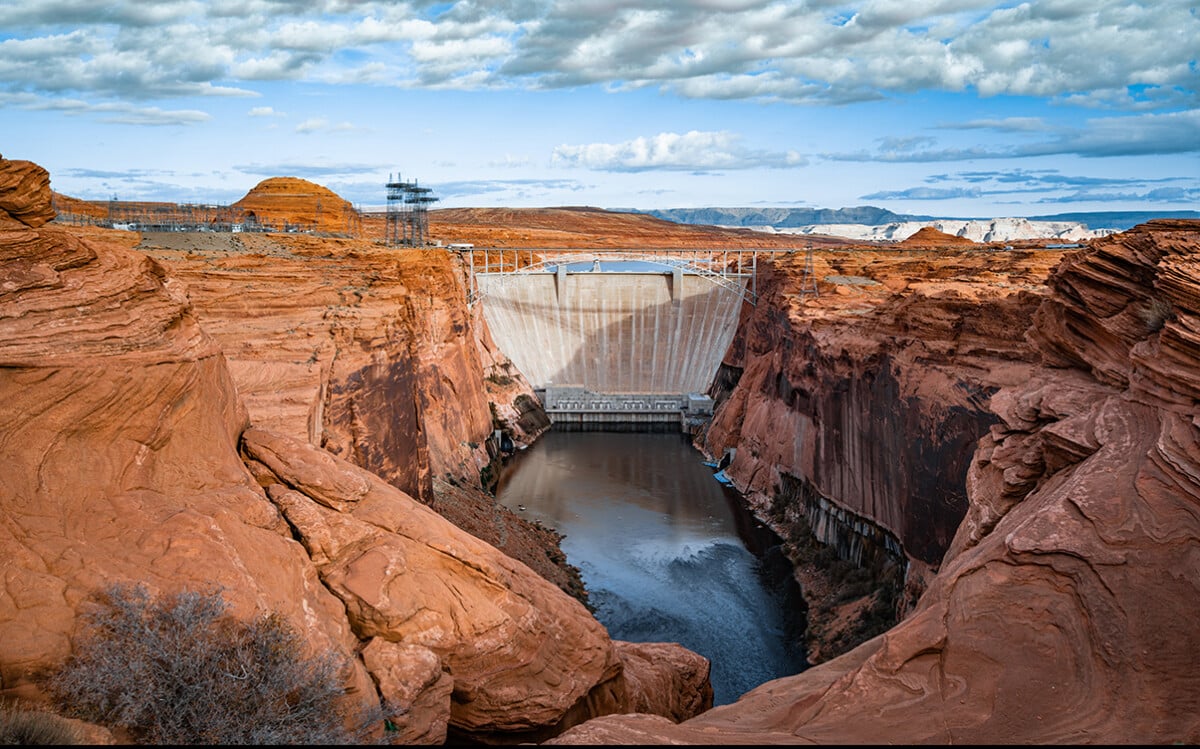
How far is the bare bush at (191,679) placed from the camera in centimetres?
959

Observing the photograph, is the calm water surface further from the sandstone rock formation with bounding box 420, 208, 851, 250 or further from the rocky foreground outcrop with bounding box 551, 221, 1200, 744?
the sandstone rock formation with bounding box 420, 208, 851, 250

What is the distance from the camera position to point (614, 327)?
248 ft

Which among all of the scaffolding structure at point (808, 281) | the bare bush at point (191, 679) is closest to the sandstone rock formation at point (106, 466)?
the bare bush at point (191, 679)

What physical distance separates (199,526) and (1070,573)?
12.4 m

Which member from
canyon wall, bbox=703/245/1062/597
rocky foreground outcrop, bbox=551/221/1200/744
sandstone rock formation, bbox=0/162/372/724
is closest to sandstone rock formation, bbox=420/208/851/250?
canyon wall, bbox=703/245/1062/597

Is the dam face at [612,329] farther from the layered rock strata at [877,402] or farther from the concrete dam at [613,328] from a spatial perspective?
the layered rock strata at [877,402]

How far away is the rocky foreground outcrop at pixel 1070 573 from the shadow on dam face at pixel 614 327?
53.3 m

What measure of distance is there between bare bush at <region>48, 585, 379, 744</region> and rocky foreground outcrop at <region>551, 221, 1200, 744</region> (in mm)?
3297

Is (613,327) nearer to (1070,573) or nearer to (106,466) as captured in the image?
(1070,573)

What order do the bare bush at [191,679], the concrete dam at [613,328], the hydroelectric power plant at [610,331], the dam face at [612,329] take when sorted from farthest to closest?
the dam face at [612,329] → the concrete dam at [613,328] → the hydroelectric power plant at [610,331] → the bare bush at [191,679]

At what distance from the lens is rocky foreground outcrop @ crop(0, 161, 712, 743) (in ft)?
36.4

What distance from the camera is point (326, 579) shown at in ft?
43.7

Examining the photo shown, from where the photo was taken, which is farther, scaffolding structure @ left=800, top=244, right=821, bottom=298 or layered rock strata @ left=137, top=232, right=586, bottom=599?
scaffolding structure @ left=800, top=244, right=821, bottom=298

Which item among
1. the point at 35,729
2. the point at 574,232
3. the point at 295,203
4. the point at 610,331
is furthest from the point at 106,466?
the point at 574,232
